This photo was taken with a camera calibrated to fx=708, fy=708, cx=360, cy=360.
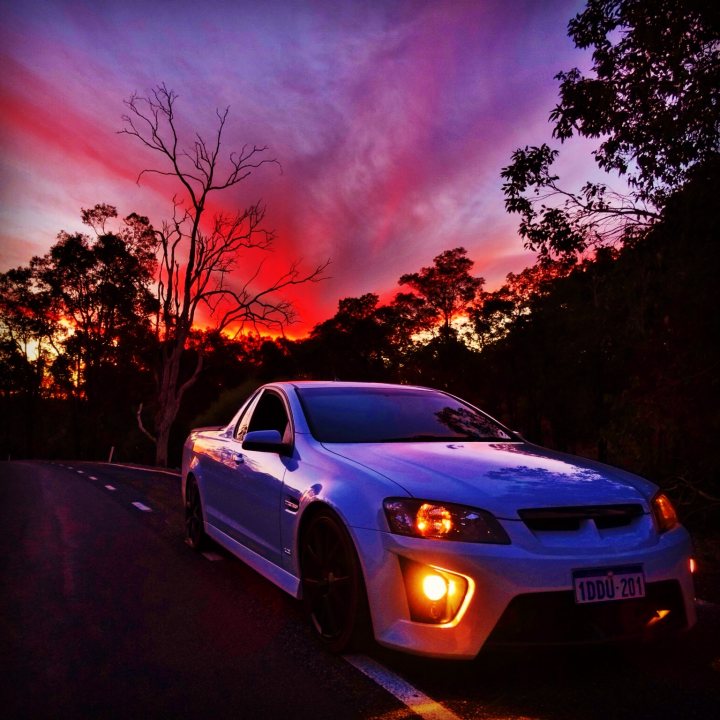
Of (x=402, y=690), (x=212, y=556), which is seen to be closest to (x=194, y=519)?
(x=212, y=556)

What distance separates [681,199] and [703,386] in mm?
2677

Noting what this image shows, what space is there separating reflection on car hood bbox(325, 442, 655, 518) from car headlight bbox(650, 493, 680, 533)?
56 mm

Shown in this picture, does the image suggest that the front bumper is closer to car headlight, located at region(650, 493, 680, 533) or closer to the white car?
the white car

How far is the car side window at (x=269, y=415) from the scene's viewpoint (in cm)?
523

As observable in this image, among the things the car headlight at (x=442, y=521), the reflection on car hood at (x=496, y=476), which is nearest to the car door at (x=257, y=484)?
the reflection on car hood at (x=496, y=476)

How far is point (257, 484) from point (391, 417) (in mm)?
1042

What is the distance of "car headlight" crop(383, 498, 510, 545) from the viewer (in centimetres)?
322

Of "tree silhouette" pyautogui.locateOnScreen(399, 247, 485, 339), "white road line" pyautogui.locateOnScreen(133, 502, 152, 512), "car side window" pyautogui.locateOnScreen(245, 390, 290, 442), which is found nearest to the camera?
"car side window" pyautogui.locateOnScreen(245, 390, 290, 442)

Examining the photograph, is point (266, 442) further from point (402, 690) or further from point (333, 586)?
point (402, 690)

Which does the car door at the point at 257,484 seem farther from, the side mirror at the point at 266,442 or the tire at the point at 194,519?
the tire at the point at 194,519

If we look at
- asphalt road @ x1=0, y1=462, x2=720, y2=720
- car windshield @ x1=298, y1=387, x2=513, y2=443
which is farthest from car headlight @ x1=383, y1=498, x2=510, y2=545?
car windshield @ x1=298, y1=387, x2=513, y2=443

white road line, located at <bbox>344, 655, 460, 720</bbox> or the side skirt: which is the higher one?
the side skirt

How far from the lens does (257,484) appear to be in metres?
4.92

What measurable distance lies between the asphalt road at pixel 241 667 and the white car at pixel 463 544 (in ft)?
0.73
